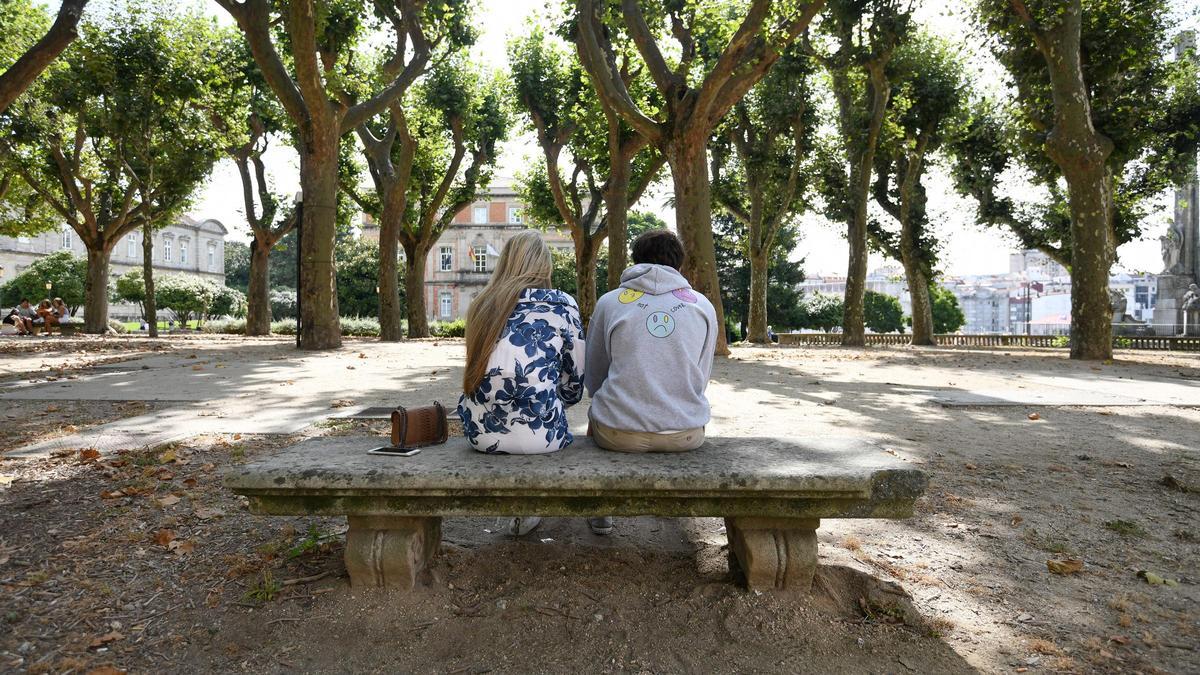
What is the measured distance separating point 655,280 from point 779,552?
1.25 m

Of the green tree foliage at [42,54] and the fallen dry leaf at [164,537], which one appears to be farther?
the green tree foliage at [42,54]

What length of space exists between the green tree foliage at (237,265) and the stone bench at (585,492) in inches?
3315

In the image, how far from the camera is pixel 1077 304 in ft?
42.7

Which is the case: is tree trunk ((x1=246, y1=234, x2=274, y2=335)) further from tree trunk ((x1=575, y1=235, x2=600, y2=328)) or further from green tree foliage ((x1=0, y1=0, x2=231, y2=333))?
tree trunk ((x1=575, y1=235, x2=600, y2=328))

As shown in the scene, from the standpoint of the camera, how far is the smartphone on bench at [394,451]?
2.83 metres

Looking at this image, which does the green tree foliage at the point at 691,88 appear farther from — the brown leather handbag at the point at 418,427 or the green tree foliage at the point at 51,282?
the green tree foliage at the point at 51,282

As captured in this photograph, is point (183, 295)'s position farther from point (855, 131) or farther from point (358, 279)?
point (855, 131)

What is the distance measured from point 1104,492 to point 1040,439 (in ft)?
5.01

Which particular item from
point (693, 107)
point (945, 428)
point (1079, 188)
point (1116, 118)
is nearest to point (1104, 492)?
point (945, 428)

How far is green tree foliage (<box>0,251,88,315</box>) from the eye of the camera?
139ft

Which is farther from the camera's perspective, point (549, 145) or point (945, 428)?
point (549, 145)

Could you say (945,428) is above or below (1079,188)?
below

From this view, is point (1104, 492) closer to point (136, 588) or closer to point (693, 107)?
point (136, 588)

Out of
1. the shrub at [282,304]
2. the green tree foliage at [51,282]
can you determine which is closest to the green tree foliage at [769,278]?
the shrub at [282,304]
